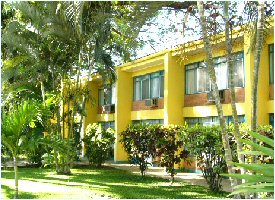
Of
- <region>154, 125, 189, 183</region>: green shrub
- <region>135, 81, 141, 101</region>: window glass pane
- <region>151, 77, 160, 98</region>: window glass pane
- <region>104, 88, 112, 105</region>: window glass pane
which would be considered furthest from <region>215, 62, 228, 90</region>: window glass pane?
<region>104, 88, 112, 105</region>: window glass pane

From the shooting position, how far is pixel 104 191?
11.2 metres

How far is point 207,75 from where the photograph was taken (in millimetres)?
17594

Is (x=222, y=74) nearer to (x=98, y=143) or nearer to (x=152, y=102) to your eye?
(x=152, y=102)

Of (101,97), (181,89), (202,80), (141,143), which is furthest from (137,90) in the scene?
(141,143)

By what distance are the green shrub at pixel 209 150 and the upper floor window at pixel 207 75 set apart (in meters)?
4.88

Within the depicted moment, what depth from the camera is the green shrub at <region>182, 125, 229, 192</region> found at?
432 inches

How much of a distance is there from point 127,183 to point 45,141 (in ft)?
16.6

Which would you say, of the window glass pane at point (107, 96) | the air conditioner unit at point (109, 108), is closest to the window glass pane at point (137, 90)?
the air conditioner unit at point (109, 108)

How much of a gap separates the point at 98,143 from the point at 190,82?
190 inches

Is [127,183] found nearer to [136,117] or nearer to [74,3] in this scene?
[74,3]

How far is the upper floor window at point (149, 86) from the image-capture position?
20797 millimetres

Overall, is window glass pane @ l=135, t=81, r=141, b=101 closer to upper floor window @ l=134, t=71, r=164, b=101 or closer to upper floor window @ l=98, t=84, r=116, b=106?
upper floor window @ l=134, t=71, r=164, b=101

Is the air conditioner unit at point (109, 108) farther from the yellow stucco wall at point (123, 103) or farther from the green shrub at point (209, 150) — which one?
the green shrub at point (209, 150)

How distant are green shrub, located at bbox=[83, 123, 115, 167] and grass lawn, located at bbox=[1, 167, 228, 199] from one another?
3.87 m
